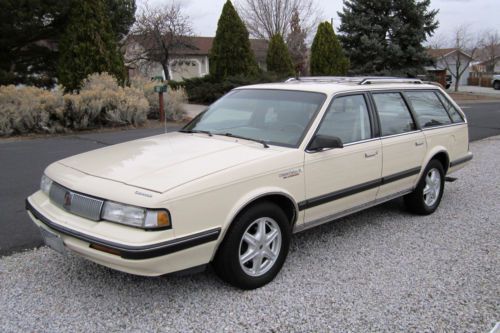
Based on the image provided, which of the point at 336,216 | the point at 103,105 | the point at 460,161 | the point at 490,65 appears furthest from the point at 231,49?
the point at 490,65

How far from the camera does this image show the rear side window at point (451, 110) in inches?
227

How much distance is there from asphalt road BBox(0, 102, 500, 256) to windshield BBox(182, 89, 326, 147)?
199 cm

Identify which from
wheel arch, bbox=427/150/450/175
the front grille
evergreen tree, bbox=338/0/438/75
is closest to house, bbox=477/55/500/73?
evergreen tree, bbox=338/0/438/75

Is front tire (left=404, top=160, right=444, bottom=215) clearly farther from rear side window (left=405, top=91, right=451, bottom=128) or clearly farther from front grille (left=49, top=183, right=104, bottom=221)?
front grille (left=49, top=183, right=104, bottom=221)

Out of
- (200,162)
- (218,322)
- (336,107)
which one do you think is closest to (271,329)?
(218,322)

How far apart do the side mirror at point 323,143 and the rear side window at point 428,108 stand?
71.3 inches

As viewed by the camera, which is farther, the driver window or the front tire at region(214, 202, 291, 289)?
the driver window

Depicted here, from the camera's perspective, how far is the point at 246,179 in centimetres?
338

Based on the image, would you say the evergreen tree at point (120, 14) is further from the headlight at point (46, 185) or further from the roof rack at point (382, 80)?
the headlight at point (46, 185)

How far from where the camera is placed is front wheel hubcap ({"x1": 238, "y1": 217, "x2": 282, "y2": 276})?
3.49m

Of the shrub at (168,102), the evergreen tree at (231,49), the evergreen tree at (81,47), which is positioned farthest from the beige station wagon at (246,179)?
the evergreen tree at (231,49)

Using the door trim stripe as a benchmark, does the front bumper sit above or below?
below

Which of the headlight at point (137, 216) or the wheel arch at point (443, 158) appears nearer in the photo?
the headlight at point (137, 216)

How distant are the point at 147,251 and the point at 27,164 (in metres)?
6.12
